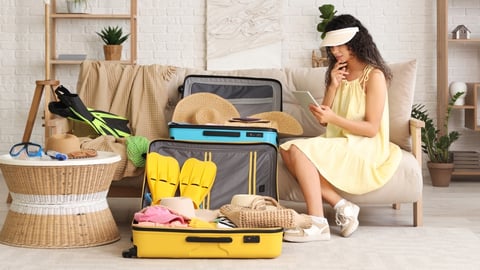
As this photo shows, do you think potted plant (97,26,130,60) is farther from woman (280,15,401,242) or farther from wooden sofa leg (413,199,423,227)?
wooden sofa leg (413,199,423,227)

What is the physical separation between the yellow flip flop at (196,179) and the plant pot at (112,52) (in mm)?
2406

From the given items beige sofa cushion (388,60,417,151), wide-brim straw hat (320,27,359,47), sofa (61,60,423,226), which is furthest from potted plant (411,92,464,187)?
wide-brim straw hat (320,27,359,47)

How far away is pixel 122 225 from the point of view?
4332 mm

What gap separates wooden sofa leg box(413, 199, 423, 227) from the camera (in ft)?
14.1

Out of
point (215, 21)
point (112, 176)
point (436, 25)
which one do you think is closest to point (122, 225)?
point (112, 176)

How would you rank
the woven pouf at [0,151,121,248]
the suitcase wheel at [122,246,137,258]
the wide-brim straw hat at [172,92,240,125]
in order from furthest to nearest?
1. the wide-brim straw hat at [172,92,240,125]
2. the woven pouf at [0,151,121,248]
3. the suitcase wheel at [122,246,137,258]

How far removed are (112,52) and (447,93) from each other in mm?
2583

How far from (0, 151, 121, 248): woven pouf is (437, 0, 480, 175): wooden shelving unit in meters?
3.40

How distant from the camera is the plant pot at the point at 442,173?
6180 mm

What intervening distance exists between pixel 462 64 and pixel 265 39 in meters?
1.59

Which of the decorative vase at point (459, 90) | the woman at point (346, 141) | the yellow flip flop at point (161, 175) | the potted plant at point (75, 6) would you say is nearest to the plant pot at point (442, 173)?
the decorative vase at point (459, 90)

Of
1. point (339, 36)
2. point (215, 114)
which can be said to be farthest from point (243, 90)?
point (339, 36)

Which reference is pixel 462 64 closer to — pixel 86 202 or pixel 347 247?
pixel 347 247

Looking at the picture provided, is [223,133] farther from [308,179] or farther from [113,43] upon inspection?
[113,43]
